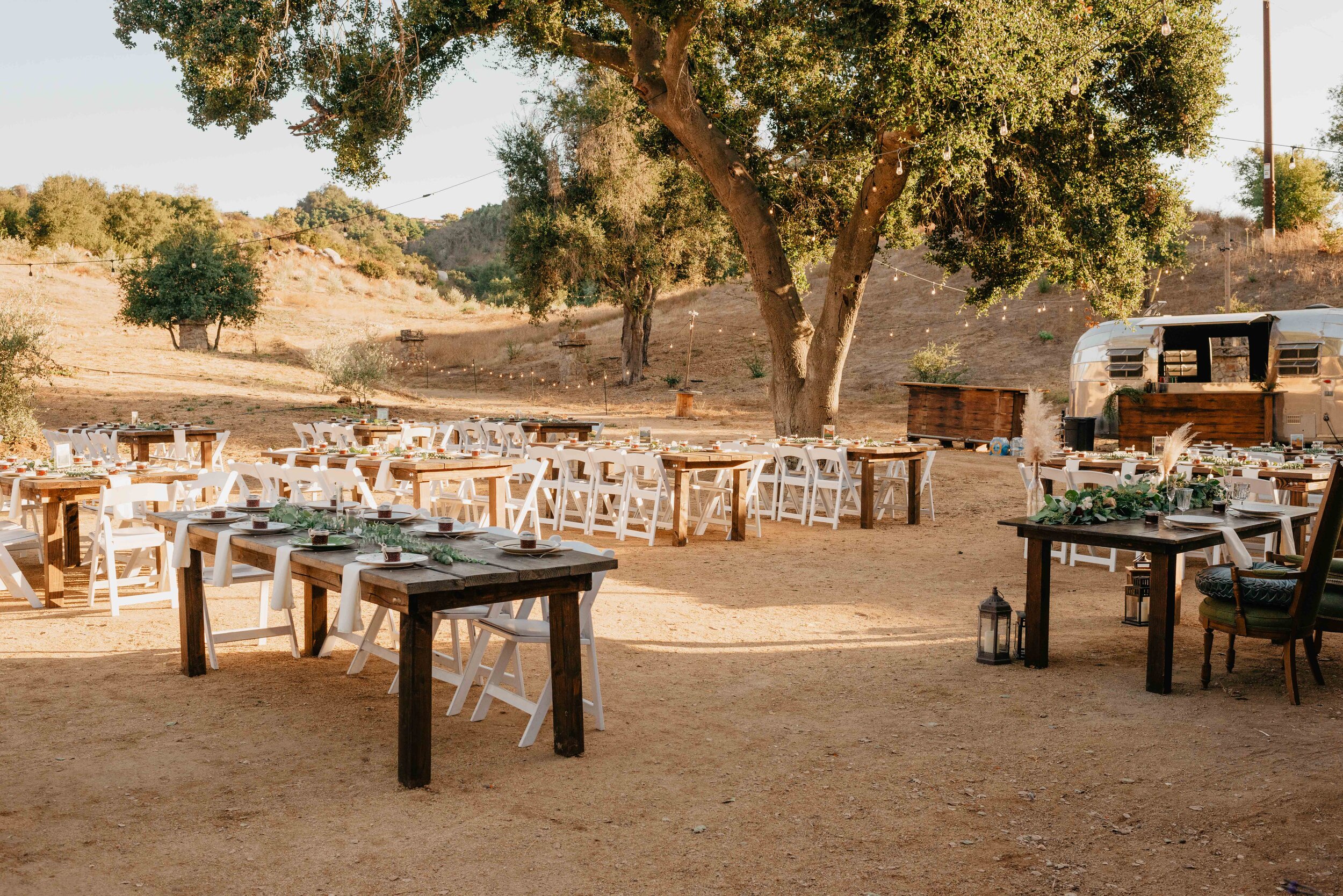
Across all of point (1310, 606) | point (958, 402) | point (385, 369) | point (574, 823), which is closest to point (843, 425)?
point (958, 402)

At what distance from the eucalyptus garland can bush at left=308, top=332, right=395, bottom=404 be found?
17922 millimetres

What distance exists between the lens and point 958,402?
712 inches

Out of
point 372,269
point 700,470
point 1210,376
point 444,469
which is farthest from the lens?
point 372,269

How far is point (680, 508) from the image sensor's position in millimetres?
9516

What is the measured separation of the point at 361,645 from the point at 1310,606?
4.31 meters

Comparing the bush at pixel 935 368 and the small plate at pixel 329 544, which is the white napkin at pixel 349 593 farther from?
the bush at pixel 935 368

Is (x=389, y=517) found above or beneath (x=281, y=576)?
above

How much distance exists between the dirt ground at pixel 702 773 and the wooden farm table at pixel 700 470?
290 centimetres

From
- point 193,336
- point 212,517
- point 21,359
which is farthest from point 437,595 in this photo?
point 193,336

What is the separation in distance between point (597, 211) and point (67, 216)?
2602cm

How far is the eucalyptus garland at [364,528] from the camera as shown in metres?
4.05

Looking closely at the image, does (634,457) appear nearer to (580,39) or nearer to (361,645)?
(361,645)

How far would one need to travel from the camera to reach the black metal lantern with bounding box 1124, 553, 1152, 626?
6.31 meters

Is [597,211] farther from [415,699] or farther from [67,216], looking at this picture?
[67,216]
